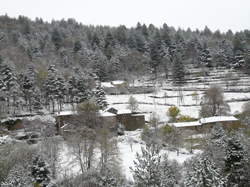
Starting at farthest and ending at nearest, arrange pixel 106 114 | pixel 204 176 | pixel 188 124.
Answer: pixel 106 114 → pixel 188 124 → pixel 204 176

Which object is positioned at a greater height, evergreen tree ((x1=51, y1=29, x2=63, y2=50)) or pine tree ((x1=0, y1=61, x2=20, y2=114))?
evergreen tree ((x1=51, y1=29, x2=63, y2=50))

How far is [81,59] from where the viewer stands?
85812mm

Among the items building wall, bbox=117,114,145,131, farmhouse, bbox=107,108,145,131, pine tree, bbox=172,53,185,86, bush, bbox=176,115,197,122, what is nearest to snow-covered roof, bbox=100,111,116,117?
farmhouse, bbox=107,108,145,131

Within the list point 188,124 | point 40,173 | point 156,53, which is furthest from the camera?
point 156,53

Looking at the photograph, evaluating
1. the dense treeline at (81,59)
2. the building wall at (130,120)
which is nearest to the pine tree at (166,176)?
the building wall at (130,120)

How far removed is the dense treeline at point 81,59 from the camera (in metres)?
52.9

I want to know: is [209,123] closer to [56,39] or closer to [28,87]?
[28,87]

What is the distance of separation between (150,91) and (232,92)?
17.9 meters

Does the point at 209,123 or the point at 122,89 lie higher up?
the point at 122,89

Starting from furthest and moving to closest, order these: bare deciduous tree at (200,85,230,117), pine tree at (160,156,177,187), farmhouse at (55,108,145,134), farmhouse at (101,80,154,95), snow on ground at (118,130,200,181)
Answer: farmhouse at (101,80,154,95) < bare deciduous tree at (200,85,230,117) < farmhouse at (55,108,145,134) < snow on ground at (118,130,200,181) < pine tree at (160,156,177,187)

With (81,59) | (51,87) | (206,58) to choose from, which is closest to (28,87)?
(51,87)

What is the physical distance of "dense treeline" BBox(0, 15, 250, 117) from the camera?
174 feet

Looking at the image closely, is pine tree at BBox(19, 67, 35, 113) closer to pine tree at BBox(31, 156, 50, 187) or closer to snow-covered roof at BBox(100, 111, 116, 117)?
snow-covered roof at BBox(100, 111, 116, 117)

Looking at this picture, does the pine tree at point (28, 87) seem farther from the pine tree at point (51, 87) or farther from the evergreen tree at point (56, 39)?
the evergreen tree at point (56, 39)
